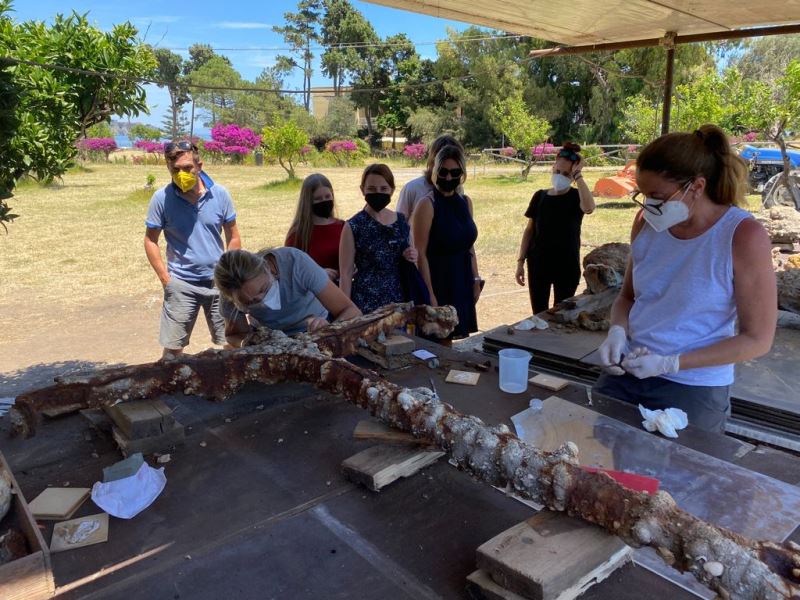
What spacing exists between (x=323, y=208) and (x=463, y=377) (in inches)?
63.8

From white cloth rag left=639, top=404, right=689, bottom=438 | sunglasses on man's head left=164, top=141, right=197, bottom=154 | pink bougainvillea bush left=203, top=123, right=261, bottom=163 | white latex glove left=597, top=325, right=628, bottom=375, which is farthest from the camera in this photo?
pink bougainvillea bush left=203, top=123, right=261, bottom=163

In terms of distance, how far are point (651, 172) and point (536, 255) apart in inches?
93.7

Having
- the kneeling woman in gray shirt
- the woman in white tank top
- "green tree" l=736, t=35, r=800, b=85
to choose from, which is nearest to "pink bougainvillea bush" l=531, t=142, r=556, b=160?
"green tree" l=736, t=35, r=800, b=85

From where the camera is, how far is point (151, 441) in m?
1.79

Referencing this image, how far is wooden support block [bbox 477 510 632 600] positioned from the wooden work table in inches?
2.0

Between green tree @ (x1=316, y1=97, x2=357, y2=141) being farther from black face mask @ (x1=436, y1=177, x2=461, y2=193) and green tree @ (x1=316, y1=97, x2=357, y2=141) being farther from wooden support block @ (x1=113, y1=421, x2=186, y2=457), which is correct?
wooden support block @ (x1=113, y1=421, x2=186, y2=457)

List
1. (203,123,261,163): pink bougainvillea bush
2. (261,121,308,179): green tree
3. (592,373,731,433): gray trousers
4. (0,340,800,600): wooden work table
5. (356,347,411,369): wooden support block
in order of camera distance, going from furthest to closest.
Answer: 1. (203,123,261,163): pink bougainvillea bush
2. (261,121,308,179): green tree
3. (356,347,411,369): wooden support block
4. (592,373,731,433): gray trousers
5. (0,340,800,600): wooden work table

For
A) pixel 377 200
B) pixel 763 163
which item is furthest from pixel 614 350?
pixel 763 163

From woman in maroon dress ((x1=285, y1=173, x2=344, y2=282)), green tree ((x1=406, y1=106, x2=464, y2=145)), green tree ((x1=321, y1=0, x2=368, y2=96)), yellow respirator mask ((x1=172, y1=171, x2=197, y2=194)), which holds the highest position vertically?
green tree ((x1=321, y1=0, x2=368, y2=96))

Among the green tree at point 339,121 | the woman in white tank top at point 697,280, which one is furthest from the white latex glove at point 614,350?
the green tree at point 339,121

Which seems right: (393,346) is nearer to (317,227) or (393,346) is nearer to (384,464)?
(384,464)

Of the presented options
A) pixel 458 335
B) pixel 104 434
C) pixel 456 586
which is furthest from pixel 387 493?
pixel 458 335

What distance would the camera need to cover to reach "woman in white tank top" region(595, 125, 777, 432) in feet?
5.97

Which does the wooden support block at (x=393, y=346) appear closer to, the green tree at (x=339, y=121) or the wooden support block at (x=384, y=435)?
the wooden support block at (x=384, y=435)
